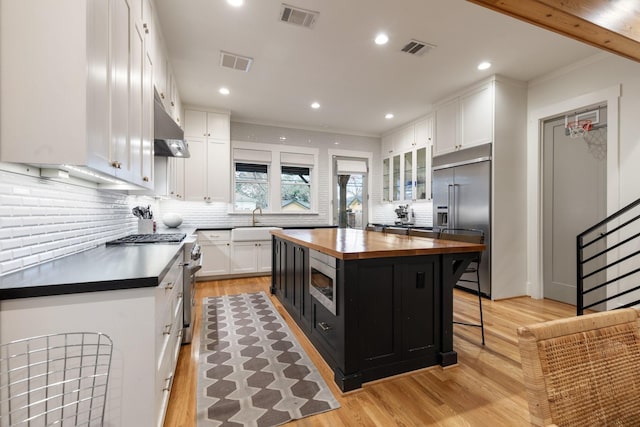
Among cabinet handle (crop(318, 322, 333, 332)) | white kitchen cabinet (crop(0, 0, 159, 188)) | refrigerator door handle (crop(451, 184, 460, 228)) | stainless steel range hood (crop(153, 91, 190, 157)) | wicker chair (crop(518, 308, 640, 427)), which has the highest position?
stainless steel range hood (crop(153, 91, 190, 157))

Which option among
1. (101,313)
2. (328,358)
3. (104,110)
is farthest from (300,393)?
(104,110)

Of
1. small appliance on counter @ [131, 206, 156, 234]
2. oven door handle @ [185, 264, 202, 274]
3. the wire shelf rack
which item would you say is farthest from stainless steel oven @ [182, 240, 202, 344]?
the wire shelf rack

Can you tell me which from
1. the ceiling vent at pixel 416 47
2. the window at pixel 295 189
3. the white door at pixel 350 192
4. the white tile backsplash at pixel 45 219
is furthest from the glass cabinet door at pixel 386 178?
the white tile backsplash at pixel 45 219

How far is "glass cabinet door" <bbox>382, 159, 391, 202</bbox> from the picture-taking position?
6.22m

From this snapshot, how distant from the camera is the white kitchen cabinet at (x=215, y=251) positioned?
471cm

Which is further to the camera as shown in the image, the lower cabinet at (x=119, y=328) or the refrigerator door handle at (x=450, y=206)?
the refrigerator door handle at (x=450, y=206)

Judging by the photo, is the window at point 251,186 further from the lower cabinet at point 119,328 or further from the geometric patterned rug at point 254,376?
the lower cabinet at point 119,328

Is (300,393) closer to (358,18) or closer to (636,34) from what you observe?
(358,18)

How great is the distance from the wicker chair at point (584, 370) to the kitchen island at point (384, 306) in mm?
1122

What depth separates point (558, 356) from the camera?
733 mm

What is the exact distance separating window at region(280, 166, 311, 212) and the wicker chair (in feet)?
16.8

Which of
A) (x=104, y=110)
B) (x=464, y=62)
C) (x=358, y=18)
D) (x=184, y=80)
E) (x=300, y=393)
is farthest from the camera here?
(x=184, y=80)

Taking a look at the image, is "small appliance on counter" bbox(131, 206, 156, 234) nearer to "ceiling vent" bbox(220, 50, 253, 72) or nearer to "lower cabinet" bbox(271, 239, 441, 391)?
"ceiling vent" bbox(220, 50, 253, 72)

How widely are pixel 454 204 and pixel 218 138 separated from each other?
156 inches
